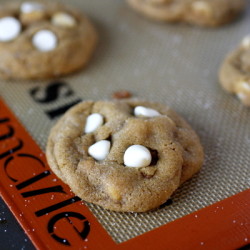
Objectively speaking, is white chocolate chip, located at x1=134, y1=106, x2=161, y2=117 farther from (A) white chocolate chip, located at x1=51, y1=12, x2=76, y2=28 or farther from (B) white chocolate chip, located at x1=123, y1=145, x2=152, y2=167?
(A) white chocolate chip, located at x1=51, y1=12, x2=76, y2=28

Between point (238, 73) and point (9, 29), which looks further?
point (9, 29)

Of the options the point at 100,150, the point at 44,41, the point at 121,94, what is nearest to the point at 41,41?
the point at 44,41

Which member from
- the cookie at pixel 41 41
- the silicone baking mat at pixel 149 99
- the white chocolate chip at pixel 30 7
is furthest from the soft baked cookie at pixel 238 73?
the white chocolate chip at pixel 30 7

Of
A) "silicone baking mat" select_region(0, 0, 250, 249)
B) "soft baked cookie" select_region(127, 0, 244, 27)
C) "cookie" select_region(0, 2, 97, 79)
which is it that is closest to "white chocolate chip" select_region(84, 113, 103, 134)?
"silicone baking mat" select_region(0, 0, 250, 249)

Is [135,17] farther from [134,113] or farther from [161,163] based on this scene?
[161,163]

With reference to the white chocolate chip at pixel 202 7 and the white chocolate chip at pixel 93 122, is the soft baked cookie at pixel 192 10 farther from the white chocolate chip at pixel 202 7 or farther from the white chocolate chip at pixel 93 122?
the white chocolate chip at pixel 93 122

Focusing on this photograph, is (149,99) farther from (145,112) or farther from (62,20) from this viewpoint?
(62,20)
